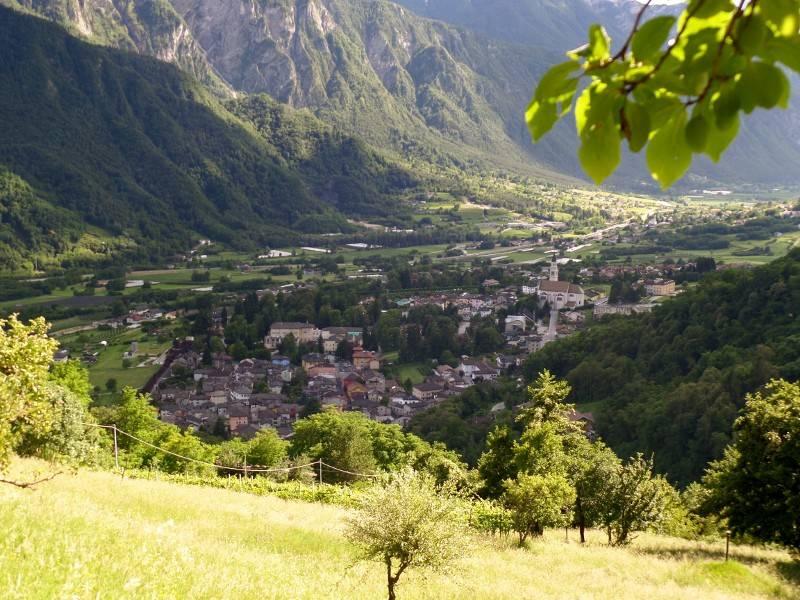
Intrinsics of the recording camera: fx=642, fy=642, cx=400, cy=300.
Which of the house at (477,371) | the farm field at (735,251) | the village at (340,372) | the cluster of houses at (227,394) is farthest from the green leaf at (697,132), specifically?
the farm field at (735,251)

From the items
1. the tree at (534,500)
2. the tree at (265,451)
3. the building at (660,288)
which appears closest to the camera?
the tree at (534,500)

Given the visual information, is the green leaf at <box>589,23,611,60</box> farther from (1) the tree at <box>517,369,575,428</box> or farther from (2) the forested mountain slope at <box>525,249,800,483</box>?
(2) the forested mountain slope at <box>525,249,800,483</box>

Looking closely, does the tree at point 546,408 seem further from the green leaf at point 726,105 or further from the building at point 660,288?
the building at point 660,288

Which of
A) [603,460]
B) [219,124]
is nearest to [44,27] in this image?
[219,124]

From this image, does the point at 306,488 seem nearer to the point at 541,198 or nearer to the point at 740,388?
the point at 740,388

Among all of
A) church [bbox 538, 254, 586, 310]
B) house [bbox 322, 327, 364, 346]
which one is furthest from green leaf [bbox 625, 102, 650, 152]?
church [bbox 538, 254, 586, 310]

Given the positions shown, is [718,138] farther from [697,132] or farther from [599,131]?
[599,131]

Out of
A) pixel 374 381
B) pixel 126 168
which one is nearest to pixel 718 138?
pixel 374 381
